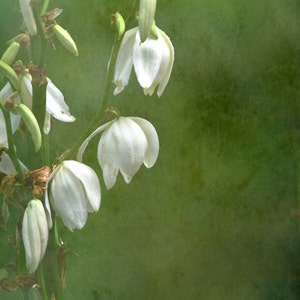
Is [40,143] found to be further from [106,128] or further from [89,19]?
[89,19]

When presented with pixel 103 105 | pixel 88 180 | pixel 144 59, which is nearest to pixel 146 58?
pixel 144 59

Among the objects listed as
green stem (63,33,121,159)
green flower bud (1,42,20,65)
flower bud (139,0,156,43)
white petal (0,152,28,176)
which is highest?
flower bud (139,0,156,43)

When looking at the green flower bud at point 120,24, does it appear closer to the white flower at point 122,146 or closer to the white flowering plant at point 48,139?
the white flowering plant at point 48,139

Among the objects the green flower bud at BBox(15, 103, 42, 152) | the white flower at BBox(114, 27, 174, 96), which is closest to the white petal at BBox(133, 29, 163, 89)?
the white flower at BBox(114, 27, 174, 96)

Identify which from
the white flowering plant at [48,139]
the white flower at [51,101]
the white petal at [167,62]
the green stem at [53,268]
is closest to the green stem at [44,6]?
the white flowering plant at [48,139]

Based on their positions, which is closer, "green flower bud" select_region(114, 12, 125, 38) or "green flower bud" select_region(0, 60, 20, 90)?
"green flower bud" select_region(0, 60, 20, 90)

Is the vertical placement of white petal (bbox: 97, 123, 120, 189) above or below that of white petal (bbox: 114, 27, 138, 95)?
below

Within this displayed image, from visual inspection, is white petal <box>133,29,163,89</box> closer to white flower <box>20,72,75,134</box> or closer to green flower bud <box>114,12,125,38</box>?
green flower bud <box>114,12,125,38</box>
